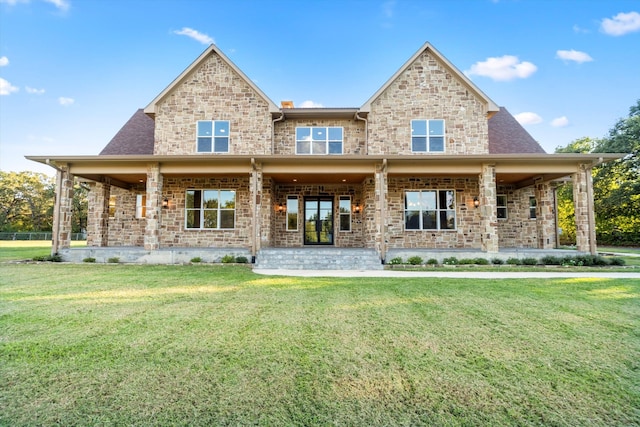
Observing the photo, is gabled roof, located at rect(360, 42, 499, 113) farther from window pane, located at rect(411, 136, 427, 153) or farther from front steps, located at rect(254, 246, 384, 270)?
front steps, located at rect(254, 246, 384, 270)

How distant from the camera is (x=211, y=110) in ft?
43.2

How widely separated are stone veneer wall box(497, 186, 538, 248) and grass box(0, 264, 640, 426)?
8889 mm

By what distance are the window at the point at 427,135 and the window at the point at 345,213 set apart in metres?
3.83

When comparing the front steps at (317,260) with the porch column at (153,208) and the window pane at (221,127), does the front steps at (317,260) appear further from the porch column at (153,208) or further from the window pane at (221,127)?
→ the window pane at (221,127)

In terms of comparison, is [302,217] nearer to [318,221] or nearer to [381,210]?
[318,221]

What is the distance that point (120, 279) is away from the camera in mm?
7555

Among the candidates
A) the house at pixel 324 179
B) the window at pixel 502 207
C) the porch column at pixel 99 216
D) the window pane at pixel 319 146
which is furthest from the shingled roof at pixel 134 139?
the window at pixel 502 207

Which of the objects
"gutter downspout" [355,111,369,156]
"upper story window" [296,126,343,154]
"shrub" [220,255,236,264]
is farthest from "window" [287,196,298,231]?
"gutter downspout" [355,111,369,156]

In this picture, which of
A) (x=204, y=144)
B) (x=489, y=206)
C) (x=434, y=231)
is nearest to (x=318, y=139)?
(x=204, y=144)

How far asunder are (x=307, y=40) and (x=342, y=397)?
A: 83.8 feet

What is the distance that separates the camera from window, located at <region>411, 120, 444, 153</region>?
42.8ft

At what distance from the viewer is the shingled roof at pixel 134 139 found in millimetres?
14211

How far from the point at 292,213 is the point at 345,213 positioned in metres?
2.57

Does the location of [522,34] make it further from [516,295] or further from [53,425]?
[53,425]
